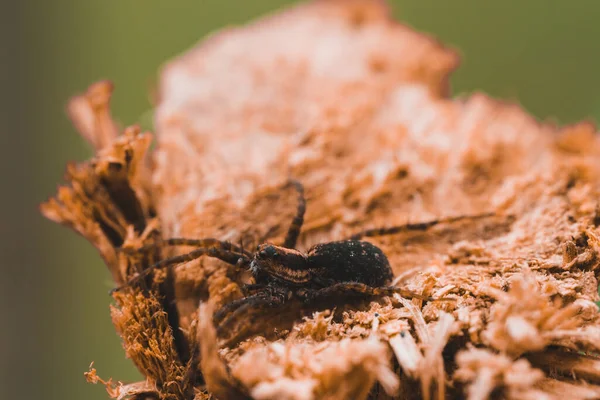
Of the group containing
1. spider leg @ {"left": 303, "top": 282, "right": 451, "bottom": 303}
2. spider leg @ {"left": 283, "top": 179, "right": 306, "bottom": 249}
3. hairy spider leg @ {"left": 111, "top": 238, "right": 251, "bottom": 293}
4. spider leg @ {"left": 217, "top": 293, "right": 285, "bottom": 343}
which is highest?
hairy spider leg @ {"left": 111, "top": 238, "right": 251, "bottom": 293}

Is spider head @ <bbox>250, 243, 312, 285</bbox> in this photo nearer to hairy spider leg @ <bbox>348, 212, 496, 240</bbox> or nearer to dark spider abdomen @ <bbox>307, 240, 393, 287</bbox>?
dark spider abdomen @ <bbox>307, 240, 393, 287</bbox>

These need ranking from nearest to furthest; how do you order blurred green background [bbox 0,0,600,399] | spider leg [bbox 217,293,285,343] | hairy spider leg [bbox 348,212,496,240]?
1. spider leg [bbox 217,293,285,343]
2. hairy spider leg [bbox 348,212,496,240]
3. blurred green background [bbox 0,0,600,399]

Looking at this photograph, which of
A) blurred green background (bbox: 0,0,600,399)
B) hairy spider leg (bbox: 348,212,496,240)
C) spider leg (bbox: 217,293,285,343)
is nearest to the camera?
spider leg (bbox: 217,293,285,343)

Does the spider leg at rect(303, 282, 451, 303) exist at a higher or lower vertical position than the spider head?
lower

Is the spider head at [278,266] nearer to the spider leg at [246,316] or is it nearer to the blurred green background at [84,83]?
the spider leg at [246,316]

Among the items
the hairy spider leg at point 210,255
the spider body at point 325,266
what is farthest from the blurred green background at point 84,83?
the spider body at point 325,266

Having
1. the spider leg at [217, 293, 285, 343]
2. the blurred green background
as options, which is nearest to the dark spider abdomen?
the spider leg at [217, 293, 285, 343]

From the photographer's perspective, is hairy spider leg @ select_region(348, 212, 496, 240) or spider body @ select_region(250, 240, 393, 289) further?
hairy spider leg @ select_region(348, 212, 496, 240)
